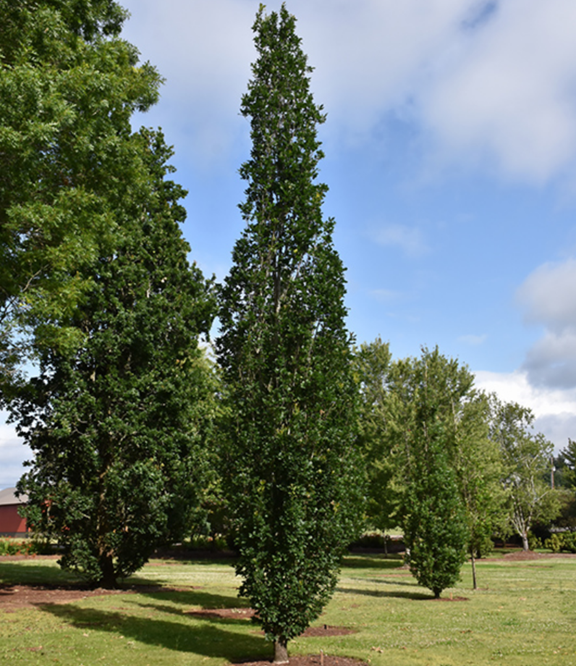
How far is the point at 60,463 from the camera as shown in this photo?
15680mm

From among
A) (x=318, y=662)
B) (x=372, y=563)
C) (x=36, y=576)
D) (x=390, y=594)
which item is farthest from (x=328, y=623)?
(x=372, y=563)

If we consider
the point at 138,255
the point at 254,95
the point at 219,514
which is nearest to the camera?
the point at 254,95

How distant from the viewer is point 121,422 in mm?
14875

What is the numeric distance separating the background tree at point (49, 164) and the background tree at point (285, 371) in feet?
12.4

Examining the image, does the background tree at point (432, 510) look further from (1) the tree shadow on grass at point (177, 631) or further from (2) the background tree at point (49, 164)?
(2) the background tree at point (49, 164)

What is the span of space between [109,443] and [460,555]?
37.6 ft

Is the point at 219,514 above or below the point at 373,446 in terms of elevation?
below

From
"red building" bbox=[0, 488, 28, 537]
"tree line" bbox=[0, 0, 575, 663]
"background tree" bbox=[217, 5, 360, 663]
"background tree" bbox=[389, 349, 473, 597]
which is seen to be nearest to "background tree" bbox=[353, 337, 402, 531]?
"background tree" bbox=[389, 349, 473, 597]

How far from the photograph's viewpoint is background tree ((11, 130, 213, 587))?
1505cm

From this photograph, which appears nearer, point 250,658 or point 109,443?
point 250,658

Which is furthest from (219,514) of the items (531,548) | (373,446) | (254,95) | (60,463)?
(531,548)

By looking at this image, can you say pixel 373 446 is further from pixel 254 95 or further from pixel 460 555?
pixel 254 95

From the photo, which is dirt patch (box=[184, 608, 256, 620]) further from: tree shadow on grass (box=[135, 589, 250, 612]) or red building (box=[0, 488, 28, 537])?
red building (box=[0, 488, 28, 537])

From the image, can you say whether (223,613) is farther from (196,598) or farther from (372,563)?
(372,563)
